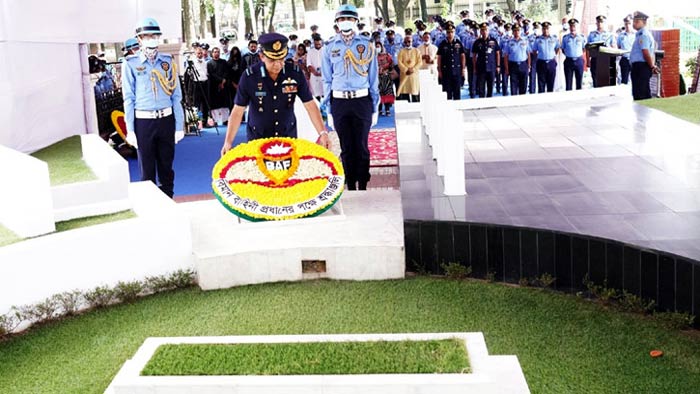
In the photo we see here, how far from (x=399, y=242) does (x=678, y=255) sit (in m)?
1.87

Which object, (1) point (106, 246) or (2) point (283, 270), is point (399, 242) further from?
(1) point (106, 246)

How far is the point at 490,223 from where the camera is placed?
606cm

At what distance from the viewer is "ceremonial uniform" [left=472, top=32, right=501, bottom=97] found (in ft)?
59.9

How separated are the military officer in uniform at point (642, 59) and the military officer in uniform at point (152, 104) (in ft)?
27.0

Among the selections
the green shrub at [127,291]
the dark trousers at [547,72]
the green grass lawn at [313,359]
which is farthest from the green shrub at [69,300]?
the dark trousers at [547,72]

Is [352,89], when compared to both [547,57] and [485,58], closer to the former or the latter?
[547,57]

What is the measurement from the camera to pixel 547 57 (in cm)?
1762

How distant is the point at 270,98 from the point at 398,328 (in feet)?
8.89

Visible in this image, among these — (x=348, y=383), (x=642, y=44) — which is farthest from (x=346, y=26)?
(x=642, y=44)

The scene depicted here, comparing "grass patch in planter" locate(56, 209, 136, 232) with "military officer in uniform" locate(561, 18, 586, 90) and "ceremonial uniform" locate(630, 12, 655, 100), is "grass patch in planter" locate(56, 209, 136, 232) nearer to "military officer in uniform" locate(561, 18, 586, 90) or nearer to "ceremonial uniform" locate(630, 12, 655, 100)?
"ceremonial uniform" locate(630, 12, 655, 100)

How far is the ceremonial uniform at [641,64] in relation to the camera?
44.8ft

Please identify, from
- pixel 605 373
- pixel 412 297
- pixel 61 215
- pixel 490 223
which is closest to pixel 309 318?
pixel 412 297

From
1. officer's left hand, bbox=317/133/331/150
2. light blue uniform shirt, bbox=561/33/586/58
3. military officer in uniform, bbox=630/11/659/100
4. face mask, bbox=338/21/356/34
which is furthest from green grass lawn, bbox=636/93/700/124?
officer's left hand, bbox=317/133/331/150

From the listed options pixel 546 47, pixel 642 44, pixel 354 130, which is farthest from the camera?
pixel 546 47
